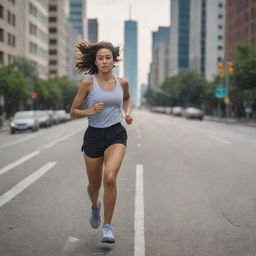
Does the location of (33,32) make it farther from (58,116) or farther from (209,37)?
(209,37)

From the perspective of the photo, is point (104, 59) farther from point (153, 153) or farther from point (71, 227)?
point (153, 153)

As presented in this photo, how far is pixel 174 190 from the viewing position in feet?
27.3

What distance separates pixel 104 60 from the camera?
5.06 m

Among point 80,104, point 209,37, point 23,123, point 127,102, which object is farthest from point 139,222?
point 209,37

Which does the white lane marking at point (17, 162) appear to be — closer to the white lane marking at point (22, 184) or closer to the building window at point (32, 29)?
the white lane marking at point (22, 184)

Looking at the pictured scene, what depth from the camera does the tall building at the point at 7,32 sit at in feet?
204

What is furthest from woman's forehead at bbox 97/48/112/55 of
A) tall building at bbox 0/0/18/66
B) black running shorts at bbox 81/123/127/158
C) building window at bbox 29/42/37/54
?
building window at bbox 29/42/37/54

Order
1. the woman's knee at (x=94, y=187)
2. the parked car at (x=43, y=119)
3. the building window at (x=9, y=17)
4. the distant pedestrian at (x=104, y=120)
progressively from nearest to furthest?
the distant pedestrian at (x=104, y=120), the woman's knee at (x=94, y=187), the parked car at (x=43, y=119), the building window at (x=9, y=17)

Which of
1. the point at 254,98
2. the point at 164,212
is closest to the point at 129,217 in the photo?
the point at 164,212

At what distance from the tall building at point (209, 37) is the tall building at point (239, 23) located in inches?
1228

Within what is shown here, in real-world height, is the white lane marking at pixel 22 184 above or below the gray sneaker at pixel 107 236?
below

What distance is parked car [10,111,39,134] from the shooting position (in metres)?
30.4

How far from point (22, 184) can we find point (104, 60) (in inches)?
182

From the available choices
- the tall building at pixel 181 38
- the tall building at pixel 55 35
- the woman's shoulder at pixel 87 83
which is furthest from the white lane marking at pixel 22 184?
the tall building at pixel 181 38
